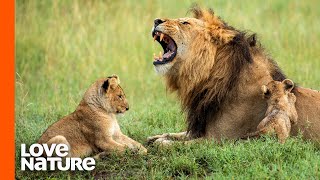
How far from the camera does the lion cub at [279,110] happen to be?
6.36 meters

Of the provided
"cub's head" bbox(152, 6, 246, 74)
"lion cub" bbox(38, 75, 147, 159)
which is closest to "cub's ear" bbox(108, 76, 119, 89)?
"lion cub" bbox(38, 75, 147, 159)

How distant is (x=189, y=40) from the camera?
6918 millimetres

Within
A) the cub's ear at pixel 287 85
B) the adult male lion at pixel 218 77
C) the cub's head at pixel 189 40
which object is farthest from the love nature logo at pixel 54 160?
the cub's ear at pixel 287 85

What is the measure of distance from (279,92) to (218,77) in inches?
20.7

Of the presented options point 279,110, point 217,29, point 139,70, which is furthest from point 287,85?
point 139,70

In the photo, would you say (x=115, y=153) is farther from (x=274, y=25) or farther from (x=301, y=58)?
(x=274, y=25)

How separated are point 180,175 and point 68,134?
0.96 meters

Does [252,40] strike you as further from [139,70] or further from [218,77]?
[139,70]

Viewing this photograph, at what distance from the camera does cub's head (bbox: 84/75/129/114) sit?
6.66 m

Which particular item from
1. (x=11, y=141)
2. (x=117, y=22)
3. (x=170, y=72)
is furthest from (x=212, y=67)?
(x=117, y=22)

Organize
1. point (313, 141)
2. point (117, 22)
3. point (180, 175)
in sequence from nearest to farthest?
point (180, 175) → point (313, 141) → point (117, 22)

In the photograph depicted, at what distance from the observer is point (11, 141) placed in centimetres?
691

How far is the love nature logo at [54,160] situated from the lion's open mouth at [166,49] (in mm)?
1077

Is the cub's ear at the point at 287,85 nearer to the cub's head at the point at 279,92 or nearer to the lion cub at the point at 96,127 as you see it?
the cub's head at the point at 279,92
